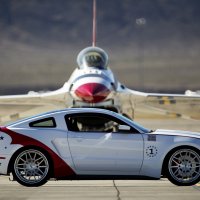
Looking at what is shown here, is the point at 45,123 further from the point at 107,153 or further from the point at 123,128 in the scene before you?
the point at 123,128

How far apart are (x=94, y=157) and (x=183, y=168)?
1427 millimetres

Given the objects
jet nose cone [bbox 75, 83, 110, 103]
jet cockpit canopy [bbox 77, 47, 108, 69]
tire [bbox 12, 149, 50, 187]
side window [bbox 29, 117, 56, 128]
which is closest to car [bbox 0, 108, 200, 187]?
tire [bbox 12, 149, 50, 187]

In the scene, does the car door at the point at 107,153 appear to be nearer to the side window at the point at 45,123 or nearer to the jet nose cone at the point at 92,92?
the side window at the point at 45,123

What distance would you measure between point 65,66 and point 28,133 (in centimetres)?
9884

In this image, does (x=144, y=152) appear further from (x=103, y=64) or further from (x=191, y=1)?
(x=191, y=1)

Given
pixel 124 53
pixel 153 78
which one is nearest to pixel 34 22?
pixel 124 53

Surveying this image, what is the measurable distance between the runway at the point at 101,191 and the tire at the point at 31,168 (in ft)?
0.45

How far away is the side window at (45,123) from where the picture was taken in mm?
10727

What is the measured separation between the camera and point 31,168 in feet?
34.4

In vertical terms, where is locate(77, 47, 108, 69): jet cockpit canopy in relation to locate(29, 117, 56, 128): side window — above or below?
above

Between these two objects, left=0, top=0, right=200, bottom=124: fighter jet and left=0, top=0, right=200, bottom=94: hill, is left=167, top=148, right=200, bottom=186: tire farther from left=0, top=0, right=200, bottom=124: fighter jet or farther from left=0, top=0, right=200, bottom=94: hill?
left=0, top=0, right=200, bottom=94: hill

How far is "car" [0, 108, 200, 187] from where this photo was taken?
1048 centimetres

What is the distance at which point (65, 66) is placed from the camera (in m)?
109

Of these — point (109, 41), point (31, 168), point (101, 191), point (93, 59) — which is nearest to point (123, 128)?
point (101, 191)
